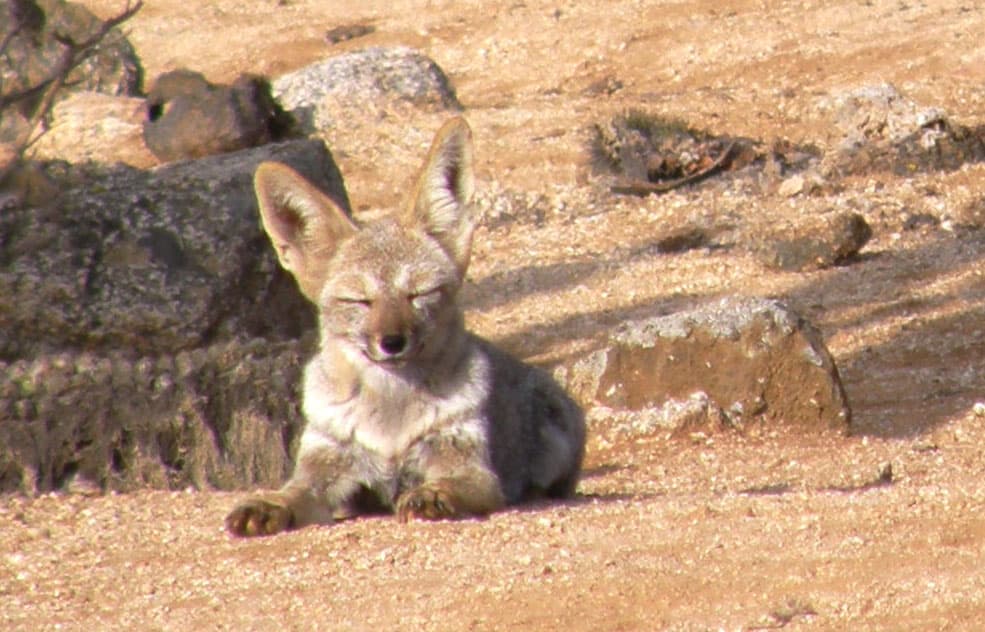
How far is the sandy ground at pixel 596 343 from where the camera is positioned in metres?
5.09

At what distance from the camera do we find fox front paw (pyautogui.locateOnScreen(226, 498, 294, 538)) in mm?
5961

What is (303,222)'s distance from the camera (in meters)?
6.56

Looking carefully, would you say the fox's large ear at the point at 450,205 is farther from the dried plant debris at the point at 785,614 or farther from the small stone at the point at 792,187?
the small stone at the point at 792,187

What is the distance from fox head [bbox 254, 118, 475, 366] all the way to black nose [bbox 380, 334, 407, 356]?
3 centimetres

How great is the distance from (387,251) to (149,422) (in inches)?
65.8

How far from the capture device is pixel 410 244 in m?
6.47

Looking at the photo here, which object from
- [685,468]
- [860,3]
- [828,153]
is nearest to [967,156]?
[828,153]

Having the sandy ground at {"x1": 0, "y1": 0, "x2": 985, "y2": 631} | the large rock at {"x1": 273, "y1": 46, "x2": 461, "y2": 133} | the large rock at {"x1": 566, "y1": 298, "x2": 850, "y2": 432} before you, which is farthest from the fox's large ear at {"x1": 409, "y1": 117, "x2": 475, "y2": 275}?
the large rock at {"x1": 273, "y1": 46, "x2": 461, "y2": 133}

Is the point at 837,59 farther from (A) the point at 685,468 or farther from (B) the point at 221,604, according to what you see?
(B) the point at 221,604

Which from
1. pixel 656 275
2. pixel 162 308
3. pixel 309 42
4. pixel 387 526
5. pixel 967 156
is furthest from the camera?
pixel 309 42

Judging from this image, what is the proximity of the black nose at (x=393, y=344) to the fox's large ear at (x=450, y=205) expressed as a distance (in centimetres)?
46

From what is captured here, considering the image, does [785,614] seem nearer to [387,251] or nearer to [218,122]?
[387,251]

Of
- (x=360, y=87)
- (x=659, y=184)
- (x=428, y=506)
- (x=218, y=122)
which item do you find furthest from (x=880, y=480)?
(x=360, y=87)

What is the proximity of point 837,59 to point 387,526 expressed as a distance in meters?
12.1
